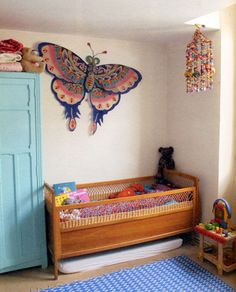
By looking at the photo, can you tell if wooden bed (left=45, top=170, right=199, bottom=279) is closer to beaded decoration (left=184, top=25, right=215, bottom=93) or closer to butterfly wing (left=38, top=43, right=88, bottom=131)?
butterfly wing (left=38, top=43, right=88, bottom=131)

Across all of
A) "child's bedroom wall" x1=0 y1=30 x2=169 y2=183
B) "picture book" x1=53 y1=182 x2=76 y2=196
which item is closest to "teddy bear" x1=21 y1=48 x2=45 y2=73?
"child's bedroom wall" x1=0 y1=30 x2=169 y2=183

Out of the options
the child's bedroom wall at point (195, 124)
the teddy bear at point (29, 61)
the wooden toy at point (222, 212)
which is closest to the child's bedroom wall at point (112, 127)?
the child's bedroom wall at point (195, 124)

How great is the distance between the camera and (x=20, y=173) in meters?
2.69

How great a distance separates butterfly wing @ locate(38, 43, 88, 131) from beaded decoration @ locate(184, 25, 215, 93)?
1137mm

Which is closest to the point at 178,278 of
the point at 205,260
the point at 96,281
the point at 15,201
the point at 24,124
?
the point at 205,260

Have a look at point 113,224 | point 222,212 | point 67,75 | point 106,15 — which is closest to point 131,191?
point 113,224

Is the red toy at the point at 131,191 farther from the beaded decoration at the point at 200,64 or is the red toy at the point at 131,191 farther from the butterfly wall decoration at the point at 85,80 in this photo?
the beaded decoration at the point at 200,64

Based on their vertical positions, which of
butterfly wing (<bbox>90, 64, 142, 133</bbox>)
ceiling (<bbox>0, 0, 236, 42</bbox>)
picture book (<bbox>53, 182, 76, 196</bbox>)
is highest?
ceiling (<bbox>0, 0, 236, 42</bbox>)

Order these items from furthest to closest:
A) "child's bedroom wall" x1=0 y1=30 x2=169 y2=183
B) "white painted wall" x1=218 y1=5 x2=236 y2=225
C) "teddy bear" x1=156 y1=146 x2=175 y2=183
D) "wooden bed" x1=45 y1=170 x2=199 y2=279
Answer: "teddy bear" x1=156 y1=146 x2=175 y2=183, "child's bedroom wall" x1=0 y1=30 x2=169 y2=183, "white painted wall" x1=218 y1=5 x2=236 y2=225, "wooden bed" x1=45 y1=170 x2=199 y2=279

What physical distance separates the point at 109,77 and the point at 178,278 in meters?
2.18

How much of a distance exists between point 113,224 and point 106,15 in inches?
74.1

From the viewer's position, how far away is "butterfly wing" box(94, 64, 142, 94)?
3.40 meters

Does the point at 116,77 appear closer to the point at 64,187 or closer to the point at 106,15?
the point at 106,15

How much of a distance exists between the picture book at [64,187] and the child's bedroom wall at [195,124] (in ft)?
4.38
